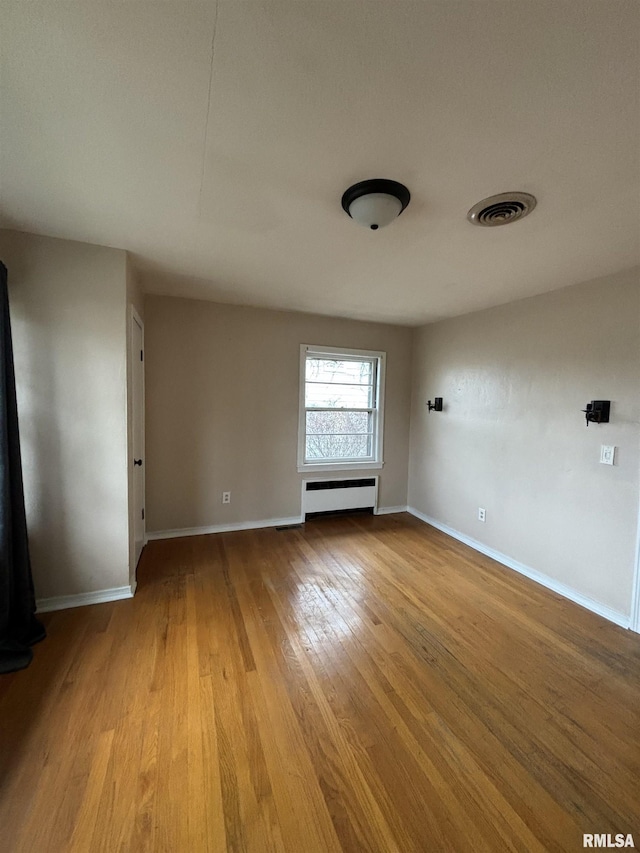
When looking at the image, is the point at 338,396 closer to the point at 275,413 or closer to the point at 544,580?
the point at 275,413

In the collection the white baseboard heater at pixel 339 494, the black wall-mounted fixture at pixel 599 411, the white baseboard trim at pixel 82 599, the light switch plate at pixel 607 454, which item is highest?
the black wall-mounted fixture at pixel 599 411

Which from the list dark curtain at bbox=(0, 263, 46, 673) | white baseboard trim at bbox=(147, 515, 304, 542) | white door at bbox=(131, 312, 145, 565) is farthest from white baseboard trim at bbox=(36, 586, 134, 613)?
white baseboard trim at bbox=(147, 515, 304, 542)

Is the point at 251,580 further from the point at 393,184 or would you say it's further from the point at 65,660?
the point at 393,184

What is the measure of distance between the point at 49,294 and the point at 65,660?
6.77ft

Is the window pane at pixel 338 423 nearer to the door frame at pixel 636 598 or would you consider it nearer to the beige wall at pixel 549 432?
the beige wall at pixel 549 432

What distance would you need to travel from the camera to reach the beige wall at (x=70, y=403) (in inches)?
79.6

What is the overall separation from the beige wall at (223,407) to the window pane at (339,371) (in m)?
0.20

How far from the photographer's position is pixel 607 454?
2340 millimetres

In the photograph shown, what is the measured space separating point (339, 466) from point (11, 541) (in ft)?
9.54

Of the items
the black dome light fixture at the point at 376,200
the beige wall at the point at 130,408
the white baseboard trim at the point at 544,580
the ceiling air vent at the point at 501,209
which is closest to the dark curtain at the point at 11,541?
the beige wall at the point at 130,408

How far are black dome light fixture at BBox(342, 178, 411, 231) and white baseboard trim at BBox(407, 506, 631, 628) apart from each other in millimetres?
2860

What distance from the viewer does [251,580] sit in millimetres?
2643

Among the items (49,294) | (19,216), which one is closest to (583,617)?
(49,294)

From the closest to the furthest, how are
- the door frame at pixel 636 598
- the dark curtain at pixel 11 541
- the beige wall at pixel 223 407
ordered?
the dark curtain at pixel 11 541 → the door frame at pixel 636 598 → the beige wall at pixel 223 407
